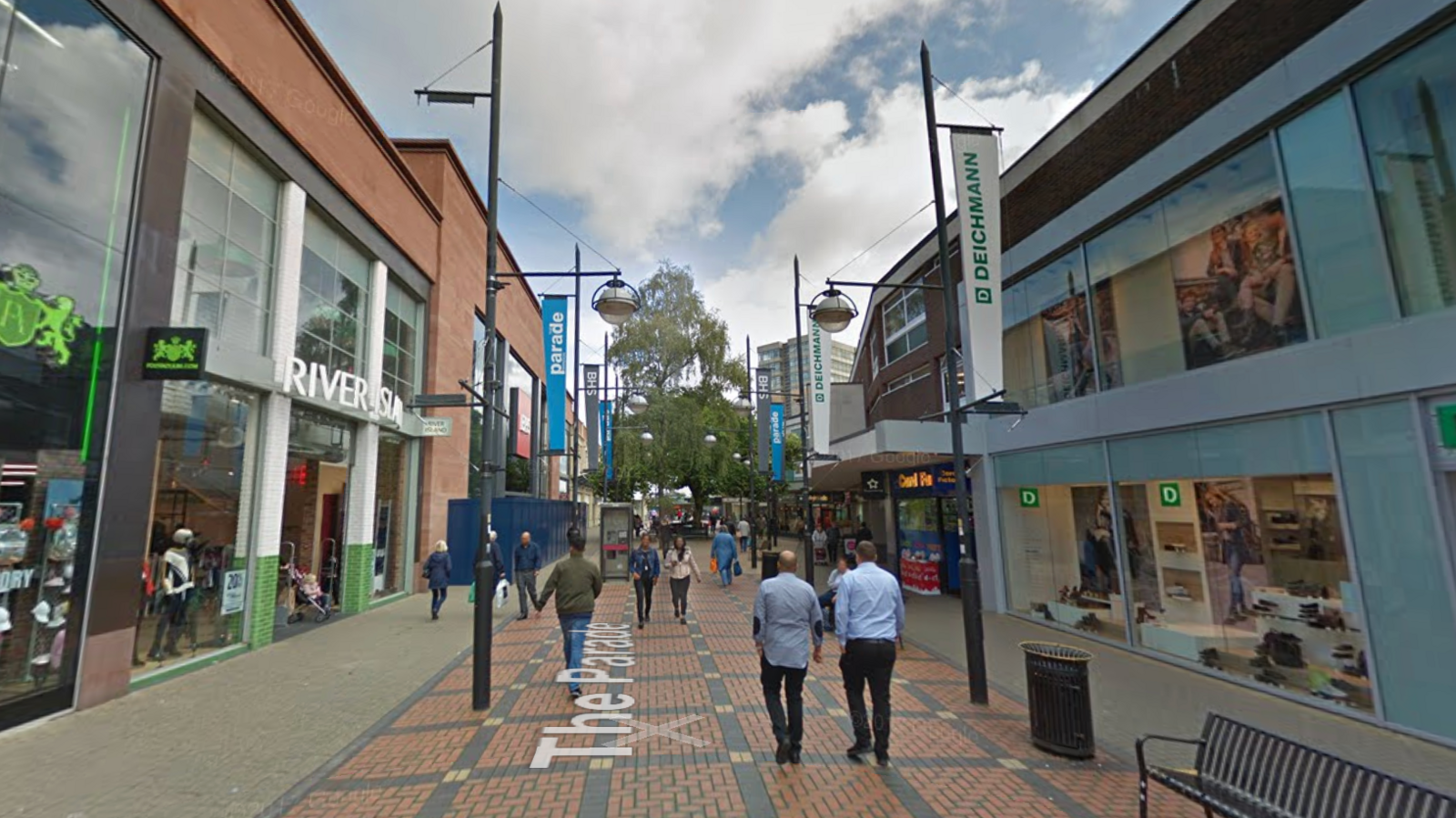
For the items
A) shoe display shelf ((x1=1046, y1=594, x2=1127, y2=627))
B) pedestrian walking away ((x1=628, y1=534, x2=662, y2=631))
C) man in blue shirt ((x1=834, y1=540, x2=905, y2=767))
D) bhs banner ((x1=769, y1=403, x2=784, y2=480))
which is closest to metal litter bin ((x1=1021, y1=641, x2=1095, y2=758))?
man in blue shirt ((x1=834, y1=540, x2=905, y2=767))

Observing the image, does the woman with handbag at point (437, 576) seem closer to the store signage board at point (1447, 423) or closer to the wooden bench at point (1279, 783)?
the wooden bench at point (1279, 783)

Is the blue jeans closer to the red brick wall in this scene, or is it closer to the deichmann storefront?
the deichmann storefront

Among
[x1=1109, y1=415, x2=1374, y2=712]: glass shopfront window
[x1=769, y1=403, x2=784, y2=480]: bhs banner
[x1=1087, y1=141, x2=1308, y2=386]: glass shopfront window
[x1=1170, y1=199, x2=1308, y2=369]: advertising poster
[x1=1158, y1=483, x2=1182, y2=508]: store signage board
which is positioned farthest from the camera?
[x1=769, y1=403, x2=784, y2=480]: bhs banner

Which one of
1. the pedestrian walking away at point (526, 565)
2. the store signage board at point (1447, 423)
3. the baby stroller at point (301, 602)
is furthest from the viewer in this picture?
the pedestrian walking away at point (526, 565)

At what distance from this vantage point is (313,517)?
43.4 feet

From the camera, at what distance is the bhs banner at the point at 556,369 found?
59.2ft

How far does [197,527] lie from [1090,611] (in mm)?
14315

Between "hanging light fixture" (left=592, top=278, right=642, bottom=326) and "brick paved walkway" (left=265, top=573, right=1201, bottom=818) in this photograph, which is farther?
"hanging light fixture" (left=592, top=278, right=642, bottom=326)

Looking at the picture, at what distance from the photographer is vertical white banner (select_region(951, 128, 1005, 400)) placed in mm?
9383

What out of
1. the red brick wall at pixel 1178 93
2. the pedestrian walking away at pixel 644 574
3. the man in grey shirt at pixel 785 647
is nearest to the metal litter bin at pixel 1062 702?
the man in grey shirt at pixel 785 647

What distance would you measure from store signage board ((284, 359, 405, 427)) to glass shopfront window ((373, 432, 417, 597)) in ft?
2.69

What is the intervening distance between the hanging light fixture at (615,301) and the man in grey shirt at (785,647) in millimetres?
4549

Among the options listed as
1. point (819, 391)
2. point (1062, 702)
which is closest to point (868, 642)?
point (1062, 702)

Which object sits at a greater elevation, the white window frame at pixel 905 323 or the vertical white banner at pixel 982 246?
the white window frame at pixel 905 323
